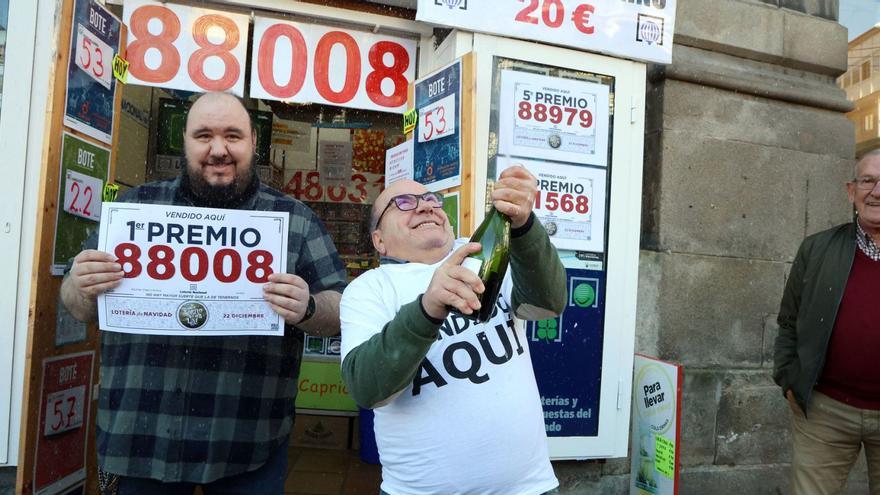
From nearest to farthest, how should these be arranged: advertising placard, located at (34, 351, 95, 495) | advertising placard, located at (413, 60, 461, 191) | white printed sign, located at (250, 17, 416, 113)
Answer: advertising placard, located at (34, 351, 95, 495) < advertising placard, located at (413, 60, 461, 191) < white printed sign, located at (250, 17, 416, 113)

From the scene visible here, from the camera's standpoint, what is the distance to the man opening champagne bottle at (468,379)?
63.9 inches

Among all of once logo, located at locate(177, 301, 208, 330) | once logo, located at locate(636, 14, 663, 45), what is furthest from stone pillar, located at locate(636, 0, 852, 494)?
once logo, located at locate(177, 301, 208, 330)

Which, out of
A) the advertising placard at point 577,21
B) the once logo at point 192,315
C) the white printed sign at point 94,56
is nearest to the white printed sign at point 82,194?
the white printed sign at point 94,56

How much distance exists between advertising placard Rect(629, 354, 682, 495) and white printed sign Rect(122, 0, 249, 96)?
291cm

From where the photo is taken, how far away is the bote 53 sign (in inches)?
139

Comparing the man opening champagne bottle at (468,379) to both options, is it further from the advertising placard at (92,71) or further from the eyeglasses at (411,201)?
the advertising placard at (92,71)

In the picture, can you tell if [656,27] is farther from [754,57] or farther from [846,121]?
[846,121]

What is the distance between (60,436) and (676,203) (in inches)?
153

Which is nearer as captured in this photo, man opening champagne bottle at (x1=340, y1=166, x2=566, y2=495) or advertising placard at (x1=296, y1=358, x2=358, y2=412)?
man opening champagne bottle at (x1=340, y1=166, x2=566, y2=495)

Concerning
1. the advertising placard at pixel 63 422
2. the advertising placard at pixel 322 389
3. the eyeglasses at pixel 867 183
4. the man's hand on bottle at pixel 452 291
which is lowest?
the advertising placard at pixel 322 389

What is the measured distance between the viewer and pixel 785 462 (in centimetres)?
441

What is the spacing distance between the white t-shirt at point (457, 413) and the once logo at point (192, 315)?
61 centimetres

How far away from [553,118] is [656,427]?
77.4 inches

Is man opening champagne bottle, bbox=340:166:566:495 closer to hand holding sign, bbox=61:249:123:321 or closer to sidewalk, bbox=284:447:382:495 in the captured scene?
hand holding sign, bbox=61:249:123:321
